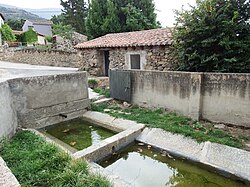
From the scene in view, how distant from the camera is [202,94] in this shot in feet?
18.9

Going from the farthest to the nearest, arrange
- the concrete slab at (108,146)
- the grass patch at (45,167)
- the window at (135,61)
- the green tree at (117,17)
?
1. the green tree at (117,17)
2. the window at (135,61)
3. the concrete slab at (108,146)
4. the grass patch at (45,167)

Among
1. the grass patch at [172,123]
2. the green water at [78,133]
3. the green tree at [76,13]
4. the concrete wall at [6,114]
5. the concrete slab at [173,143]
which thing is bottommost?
the green water at [78,133]

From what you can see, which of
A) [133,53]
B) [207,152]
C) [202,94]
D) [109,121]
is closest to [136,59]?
[133,53]

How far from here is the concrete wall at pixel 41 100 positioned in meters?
4.94

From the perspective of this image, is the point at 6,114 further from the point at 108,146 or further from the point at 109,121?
the point at 109,121

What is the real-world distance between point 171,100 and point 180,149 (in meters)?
2.17

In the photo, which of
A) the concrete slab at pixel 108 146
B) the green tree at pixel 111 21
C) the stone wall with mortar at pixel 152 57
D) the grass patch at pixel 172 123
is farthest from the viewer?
the green tree at pixel 111 21

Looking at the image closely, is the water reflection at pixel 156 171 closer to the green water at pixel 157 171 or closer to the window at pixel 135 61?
the green water at pixel 157 171

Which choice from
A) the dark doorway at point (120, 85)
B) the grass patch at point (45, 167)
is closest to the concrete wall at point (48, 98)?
the dark doorway at point (120, 85)

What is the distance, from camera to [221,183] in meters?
3.58

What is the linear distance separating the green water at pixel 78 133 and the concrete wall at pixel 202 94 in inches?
86.4

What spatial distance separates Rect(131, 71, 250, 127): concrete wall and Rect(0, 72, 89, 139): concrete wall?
97.9 inches

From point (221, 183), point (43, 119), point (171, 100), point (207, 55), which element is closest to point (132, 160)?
point (221, 183)

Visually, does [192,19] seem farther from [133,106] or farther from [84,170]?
[84,170]
